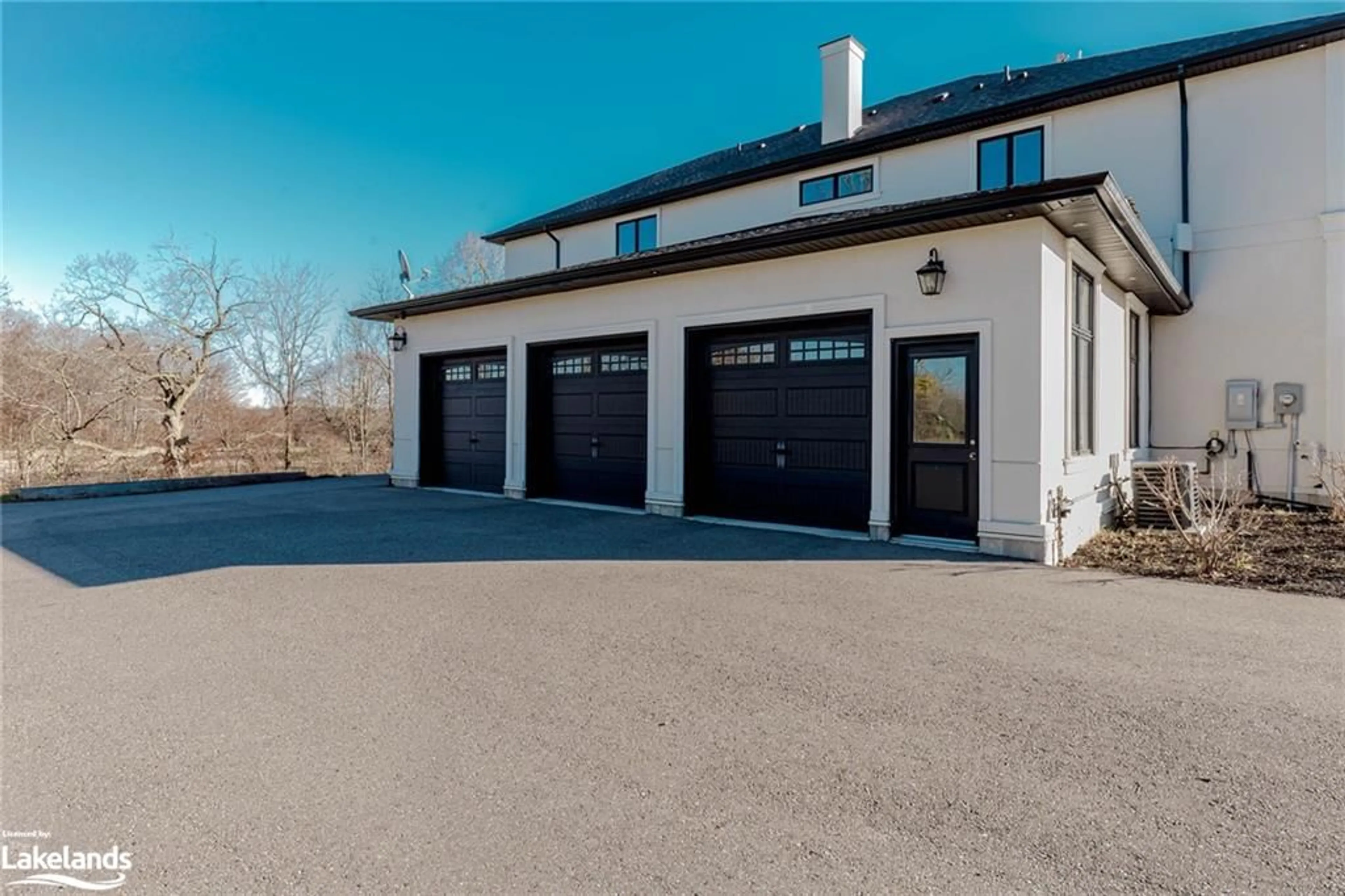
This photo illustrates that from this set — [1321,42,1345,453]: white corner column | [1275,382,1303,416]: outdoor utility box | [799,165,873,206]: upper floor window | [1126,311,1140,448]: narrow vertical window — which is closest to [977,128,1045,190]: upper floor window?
[799,165,873,206]: upper floor window

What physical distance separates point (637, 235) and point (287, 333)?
549 inches

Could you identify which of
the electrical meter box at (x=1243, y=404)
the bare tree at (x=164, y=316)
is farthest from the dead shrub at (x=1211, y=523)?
the bare tree at (x=164, y=316)

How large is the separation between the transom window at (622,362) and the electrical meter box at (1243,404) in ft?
30.0

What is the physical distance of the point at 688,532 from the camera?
7.92 metres

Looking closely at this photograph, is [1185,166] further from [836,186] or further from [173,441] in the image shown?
[173,441]

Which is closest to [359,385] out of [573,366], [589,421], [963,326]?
[573,366]

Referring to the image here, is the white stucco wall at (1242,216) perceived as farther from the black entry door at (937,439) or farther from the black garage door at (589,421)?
the black garage door at (589,421)

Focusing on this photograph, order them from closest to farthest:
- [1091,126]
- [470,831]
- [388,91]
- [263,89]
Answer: [470,831], [1091,126], [263,89], [388,91]

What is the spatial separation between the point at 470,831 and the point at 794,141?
15.5 metres

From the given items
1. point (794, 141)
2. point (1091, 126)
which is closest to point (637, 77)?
point (794, 141)

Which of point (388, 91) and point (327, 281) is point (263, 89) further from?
point (327, 281)

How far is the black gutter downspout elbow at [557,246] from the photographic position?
16719mm

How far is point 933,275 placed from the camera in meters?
6.88

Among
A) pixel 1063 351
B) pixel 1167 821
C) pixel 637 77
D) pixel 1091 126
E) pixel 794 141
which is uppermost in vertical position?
pixel 637 77
